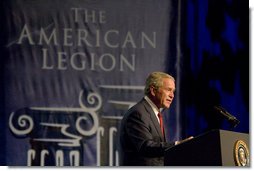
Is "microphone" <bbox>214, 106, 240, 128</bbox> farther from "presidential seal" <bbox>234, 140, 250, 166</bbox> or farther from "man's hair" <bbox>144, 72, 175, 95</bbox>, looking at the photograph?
"man's hair" <bbox>144, 72, 175, 95</bbox>

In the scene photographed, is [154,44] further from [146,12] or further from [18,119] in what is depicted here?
[18,119]

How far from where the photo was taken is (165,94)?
492cm

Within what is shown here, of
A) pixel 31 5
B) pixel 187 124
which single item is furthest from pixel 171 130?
pixel 31 5

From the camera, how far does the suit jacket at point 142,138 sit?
186 inches

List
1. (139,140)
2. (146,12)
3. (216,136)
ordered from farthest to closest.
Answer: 1. (146,12)
2. (139,140)
3. (216,136)

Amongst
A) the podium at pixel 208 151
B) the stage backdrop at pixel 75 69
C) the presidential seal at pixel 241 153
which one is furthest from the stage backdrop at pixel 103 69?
the podium at pixel 208 151

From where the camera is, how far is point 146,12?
5.06 meters

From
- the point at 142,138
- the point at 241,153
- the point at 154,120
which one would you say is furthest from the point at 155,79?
the point at 241,153

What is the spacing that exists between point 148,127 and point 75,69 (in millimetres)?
756

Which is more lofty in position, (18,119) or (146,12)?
(146,12)

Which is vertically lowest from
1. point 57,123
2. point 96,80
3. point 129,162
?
point 129,162

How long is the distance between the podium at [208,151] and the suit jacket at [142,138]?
419mm

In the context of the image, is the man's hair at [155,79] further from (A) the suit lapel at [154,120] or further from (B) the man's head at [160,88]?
(A) the suit lapel at [154,120]

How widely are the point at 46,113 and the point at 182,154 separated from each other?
123cm
